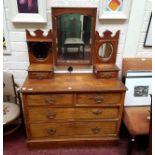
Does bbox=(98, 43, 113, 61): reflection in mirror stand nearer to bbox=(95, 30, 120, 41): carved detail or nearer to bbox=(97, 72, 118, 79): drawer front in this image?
bbox=(95, 30, 120, 41): carved detail

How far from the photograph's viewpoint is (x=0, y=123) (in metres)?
0.91

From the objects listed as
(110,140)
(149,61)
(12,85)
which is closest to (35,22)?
(12,85)

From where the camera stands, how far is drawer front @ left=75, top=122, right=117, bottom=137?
1.82 meters

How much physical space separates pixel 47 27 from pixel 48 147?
127 cm

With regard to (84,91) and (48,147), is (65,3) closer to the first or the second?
(84,91)

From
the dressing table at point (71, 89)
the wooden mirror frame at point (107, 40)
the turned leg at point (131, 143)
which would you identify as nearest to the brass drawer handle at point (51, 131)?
the dressing table at point (71, 89)

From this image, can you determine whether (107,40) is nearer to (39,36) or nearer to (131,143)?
(39,36)

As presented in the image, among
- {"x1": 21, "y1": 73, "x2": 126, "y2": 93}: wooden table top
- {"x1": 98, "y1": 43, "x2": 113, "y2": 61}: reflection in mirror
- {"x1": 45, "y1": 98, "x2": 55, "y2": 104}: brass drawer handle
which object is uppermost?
{"x1": 98, "y1": 43, "x2": 113, "y2": 61}: reflection in mirror

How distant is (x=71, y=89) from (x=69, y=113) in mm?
281

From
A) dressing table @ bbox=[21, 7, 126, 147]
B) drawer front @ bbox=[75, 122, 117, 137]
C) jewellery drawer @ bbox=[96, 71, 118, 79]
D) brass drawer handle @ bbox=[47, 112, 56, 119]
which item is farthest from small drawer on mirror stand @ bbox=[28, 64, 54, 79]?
drawer front @ bbox=[75, 122, 117, 137]

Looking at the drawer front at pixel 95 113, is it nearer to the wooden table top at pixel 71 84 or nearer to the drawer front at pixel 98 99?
the drawer front at pixel 98 99

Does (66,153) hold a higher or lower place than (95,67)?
lower

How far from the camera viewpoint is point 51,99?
5.42ft

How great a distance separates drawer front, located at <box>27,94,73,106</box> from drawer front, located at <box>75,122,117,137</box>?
0.99 feet
